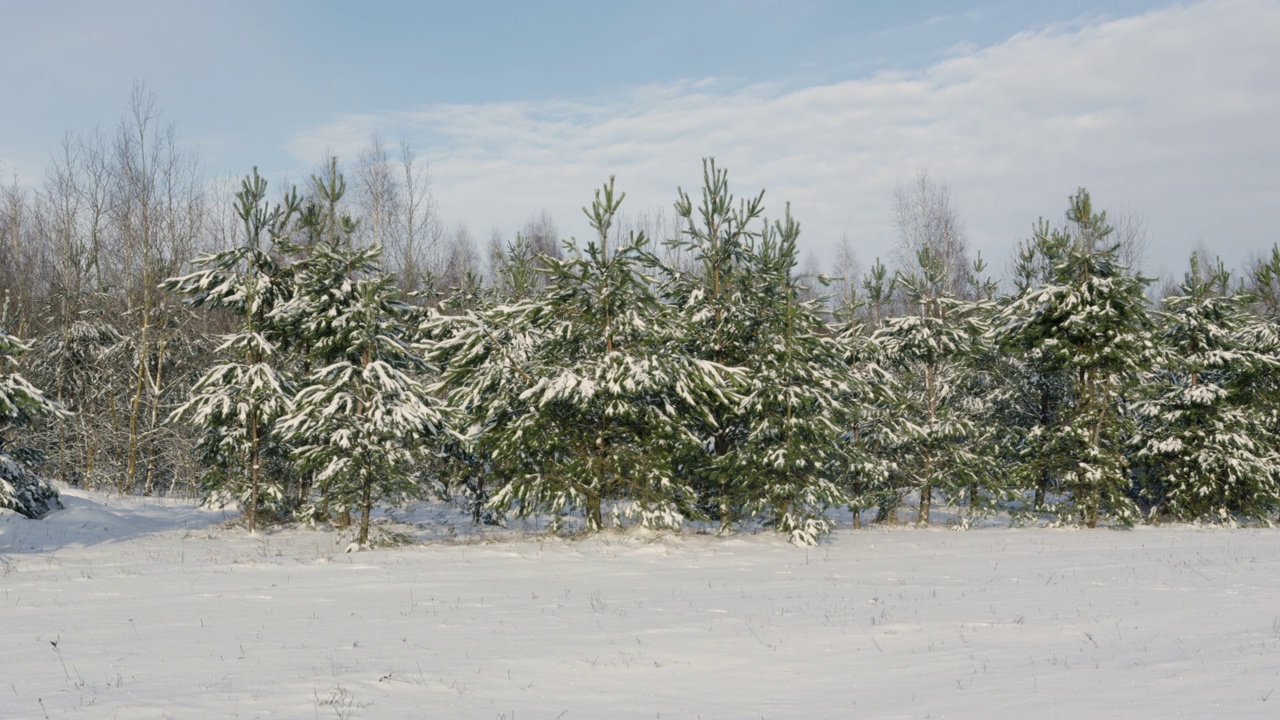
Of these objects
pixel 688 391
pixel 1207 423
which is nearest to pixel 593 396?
pixel 688 391

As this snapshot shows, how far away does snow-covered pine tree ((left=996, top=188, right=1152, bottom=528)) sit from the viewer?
2020cm

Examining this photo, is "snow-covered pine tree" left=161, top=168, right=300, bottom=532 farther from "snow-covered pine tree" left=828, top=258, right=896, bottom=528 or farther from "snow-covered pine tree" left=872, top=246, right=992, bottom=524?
"snow-covered pine tree" left=872, top=246, right=992, bottom=524

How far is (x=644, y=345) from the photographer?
1698 centimetres

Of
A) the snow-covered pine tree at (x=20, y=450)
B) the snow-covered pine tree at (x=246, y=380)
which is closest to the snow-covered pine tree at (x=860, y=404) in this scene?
the snow-covered pine tree at (x=246, y=380)

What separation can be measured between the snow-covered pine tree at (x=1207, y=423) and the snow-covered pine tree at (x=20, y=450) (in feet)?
77.4

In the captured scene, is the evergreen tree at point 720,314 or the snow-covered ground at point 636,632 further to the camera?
the evergreen tree at point 720,314

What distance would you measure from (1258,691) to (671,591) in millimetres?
7391

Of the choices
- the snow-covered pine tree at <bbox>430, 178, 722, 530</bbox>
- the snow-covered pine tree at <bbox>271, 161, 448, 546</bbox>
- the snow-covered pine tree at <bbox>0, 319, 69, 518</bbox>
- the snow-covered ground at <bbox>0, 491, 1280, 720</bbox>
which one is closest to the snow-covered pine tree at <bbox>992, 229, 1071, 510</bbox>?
the snow-covered ground at <bbox>0, 491, 1280, 720</bbox>

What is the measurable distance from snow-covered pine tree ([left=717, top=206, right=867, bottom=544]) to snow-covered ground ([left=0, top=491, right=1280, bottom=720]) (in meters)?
1.30

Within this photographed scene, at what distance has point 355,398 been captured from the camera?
16719 mm

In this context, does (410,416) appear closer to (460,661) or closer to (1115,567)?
(460,661)

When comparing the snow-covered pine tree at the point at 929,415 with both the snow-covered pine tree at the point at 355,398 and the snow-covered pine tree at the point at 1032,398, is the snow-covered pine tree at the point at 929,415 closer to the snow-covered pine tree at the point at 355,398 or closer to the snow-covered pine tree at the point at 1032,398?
the snow-covered pine tree at the point at 1032,398

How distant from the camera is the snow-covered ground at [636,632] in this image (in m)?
6.64

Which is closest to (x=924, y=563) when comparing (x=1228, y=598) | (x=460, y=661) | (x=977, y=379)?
(x=1228, y=598)
